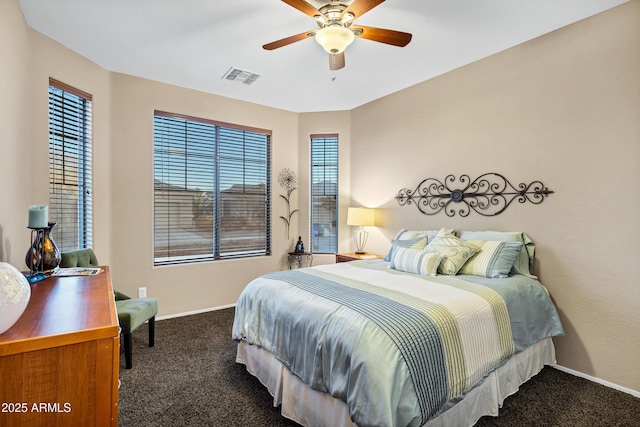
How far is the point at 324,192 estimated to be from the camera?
16.1ft

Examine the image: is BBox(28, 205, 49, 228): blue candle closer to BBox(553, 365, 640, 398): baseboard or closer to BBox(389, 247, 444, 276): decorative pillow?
BBox(389, 247, 444, 276): decorative pillow

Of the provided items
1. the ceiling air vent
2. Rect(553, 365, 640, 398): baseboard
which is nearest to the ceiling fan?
the ceiling air vent

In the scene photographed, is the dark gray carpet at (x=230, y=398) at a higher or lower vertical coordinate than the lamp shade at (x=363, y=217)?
lower

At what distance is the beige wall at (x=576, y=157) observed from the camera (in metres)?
2.35

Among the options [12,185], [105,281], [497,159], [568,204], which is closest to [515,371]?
[568,204]

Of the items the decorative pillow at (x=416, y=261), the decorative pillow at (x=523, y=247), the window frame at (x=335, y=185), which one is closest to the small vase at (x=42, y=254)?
the decorative pillow at (x=416, y=261)

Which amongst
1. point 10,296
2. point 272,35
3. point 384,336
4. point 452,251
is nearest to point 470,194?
point 452,251

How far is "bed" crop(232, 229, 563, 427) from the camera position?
1.51 metres

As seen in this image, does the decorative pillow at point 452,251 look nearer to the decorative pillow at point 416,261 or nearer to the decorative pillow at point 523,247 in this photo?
the decorative pillow at point 416,261

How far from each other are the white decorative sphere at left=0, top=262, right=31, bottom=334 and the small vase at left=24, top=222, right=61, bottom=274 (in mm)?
1109

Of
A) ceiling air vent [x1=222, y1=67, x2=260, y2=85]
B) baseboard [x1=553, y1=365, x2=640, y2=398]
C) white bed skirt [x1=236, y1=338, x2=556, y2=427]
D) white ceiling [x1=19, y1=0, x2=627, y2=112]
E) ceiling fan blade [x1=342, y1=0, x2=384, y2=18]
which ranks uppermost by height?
ceiling air vent [x1=222, y1=67, x2=260, y2=85]

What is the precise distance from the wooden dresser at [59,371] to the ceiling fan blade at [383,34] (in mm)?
2200

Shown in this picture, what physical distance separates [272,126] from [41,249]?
3.27 m

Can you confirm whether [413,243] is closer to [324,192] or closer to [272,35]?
[324,192]
